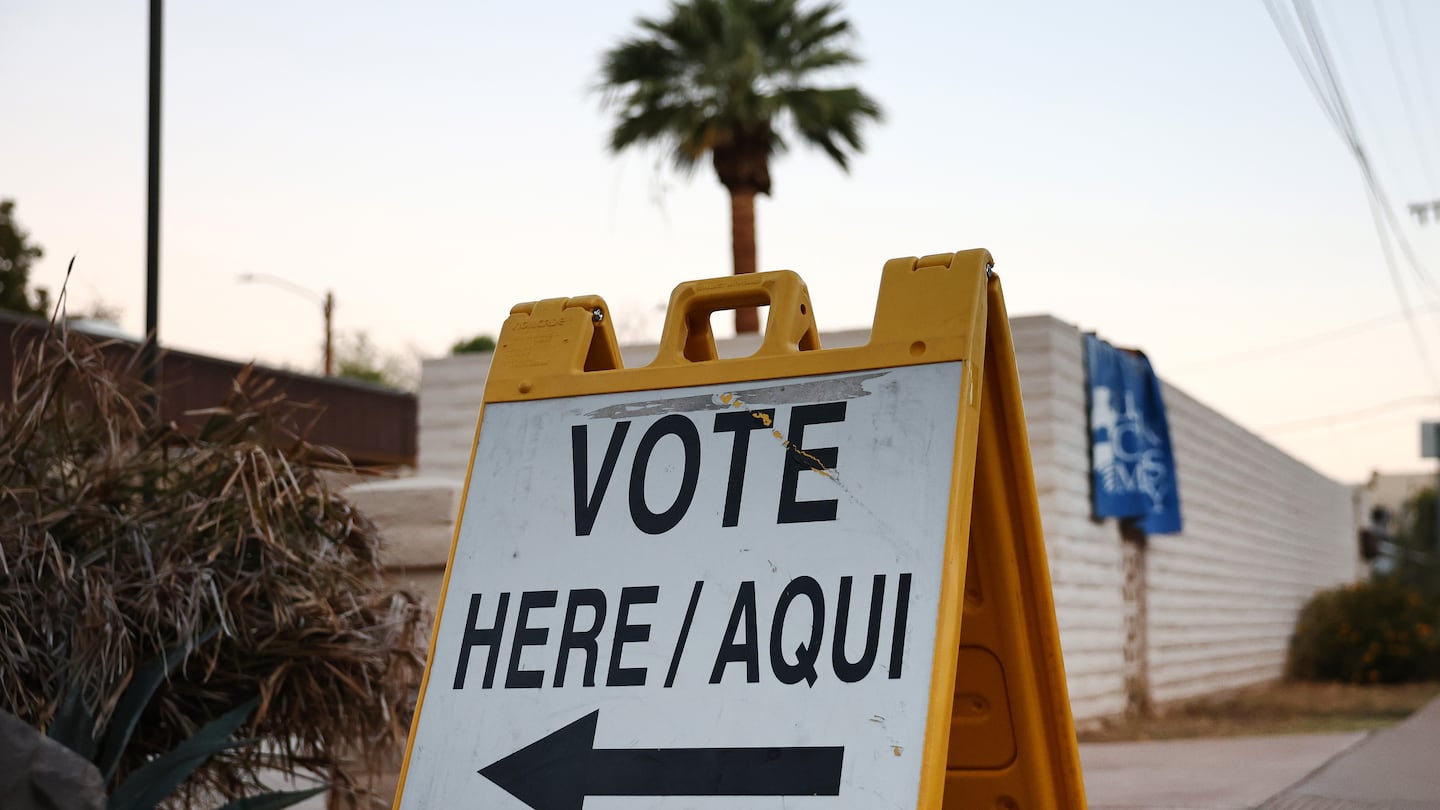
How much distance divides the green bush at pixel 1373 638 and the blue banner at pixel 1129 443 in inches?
201

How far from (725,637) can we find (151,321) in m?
5.81

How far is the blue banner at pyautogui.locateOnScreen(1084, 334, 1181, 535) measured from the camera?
12094 mm

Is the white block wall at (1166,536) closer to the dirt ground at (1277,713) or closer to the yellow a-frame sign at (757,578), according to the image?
the dirt ground at (1277,713)

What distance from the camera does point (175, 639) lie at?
426cm

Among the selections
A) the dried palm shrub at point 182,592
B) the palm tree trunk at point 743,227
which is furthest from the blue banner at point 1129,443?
the dried palm shrub at point 182,592

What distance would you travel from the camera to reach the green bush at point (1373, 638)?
664 inches

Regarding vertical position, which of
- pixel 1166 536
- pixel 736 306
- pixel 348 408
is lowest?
pixel 1166 536

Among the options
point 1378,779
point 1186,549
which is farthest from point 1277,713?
point 1378,779

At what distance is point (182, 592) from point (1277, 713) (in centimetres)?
1121

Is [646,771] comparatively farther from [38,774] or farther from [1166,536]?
[1166,536]

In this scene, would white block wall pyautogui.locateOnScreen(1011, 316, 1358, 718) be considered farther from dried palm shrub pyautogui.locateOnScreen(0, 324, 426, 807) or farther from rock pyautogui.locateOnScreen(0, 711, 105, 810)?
rock pyautogui.locateOnScreen(0, 711, 105, 810)

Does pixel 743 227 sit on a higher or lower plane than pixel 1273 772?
higher

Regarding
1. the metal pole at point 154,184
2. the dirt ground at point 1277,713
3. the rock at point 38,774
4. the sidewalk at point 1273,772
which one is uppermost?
the metal pole at point 154,184

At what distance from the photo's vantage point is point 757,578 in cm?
271
